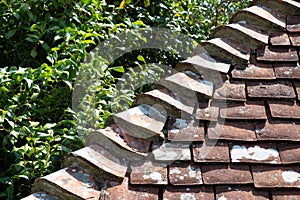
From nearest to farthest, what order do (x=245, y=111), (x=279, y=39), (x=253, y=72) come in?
(x=245, y=111), (x=253, y=72), (x=279, y=39)

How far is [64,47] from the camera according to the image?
11.3 ft

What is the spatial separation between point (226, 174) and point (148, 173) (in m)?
0.32

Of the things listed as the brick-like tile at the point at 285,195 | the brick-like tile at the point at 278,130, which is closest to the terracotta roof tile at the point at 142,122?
the brick-like tile at the point at 278,130

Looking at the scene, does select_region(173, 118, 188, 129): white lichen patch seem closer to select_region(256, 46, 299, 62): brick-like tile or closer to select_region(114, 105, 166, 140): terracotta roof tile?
select_region(114, 105, 166, 140): terracotta roof tile

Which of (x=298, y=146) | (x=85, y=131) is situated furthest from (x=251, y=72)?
(x=85, y=131)

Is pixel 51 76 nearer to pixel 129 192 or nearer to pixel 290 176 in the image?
pixel 129 192

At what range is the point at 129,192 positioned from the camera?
2010mm

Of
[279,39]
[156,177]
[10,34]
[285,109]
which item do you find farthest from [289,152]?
[10,34]

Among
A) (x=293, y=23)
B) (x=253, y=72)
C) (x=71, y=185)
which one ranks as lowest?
(x=71, y=185)

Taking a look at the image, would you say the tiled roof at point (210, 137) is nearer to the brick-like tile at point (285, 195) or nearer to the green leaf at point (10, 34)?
the brick-like tile at point (285, 195)

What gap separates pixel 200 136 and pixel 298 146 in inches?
16.7

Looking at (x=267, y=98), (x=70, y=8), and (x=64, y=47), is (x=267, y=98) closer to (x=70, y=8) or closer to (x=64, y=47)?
(x=64, y=47)

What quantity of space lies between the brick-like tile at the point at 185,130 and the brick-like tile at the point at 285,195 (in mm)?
377

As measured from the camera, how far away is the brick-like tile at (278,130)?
2.23 metres
